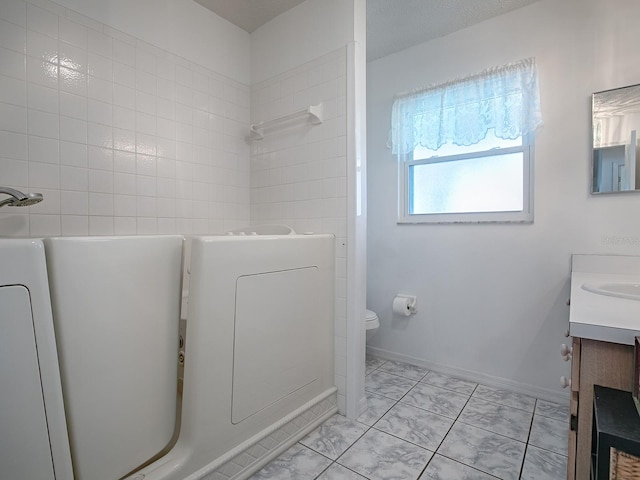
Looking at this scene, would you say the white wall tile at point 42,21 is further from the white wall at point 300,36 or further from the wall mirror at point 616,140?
the wall mirror at point 616,140

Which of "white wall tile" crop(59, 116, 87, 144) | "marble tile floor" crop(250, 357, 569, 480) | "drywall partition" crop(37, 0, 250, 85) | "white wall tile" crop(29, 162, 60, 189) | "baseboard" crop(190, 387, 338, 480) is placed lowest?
"marble tile floor" crop(250, 357, 569, 480)

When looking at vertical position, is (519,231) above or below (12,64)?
below

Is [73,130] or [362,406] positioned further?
[362,406]

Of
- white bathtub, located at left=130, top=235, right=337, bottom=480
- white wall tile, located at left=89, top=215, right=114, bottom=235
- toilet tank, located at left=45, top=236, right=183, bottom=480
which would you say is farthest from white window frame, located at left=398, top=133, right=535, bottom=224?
white wall tile, located at left=89, top=215, right=114, bottom=235

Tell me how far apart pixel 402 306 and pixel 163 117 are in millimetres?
1929

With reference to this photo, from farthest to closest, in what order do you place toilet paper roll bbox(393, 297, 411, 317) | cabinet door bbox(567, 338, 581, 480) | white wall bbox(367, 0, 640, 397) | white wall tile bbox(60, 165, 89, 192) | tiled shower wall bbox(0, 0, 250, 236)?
toilet paper roll bbox(393, 297, 411, 317)
white wall bbox(367, 0, 640, 397)
white wall tile bbox(60, 165, 89, 192)
tiled shower wall bbox(0, 0, 250, 236)
cabinet door bbox(567, 338, 581, 480)

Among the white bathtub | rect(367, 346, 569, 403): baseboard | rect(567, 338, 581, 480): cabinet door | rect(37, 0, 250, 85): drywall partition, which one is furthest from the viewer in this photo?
rect(367, 346, 569, 403): baseboard

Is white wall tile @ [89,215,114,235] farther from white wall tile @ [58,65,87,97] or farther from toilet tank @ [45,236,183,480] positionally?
toilet tank @ [45,236,183,480]

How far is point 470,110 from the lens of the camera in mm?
2033

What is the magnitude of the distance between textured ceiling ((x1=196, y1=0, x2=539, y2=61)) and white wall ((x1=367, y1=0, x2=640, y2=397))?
8 centimetres

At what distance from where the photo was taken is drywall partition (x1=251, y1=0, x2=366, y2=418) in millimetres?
1666

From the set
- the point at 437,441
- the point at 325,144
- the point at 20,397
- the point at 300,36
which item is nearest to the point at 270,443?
the point at 437,441

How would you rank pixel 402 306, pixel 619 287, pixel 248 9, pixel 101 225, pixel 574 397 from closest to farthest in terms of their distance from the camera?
pixel 574 397 → pixel 619 287 → pixel 101 225 → pixel 248 9 → pixel 402 306

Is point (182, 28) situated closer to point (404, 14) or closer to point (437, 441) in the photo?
point (404, 14)
